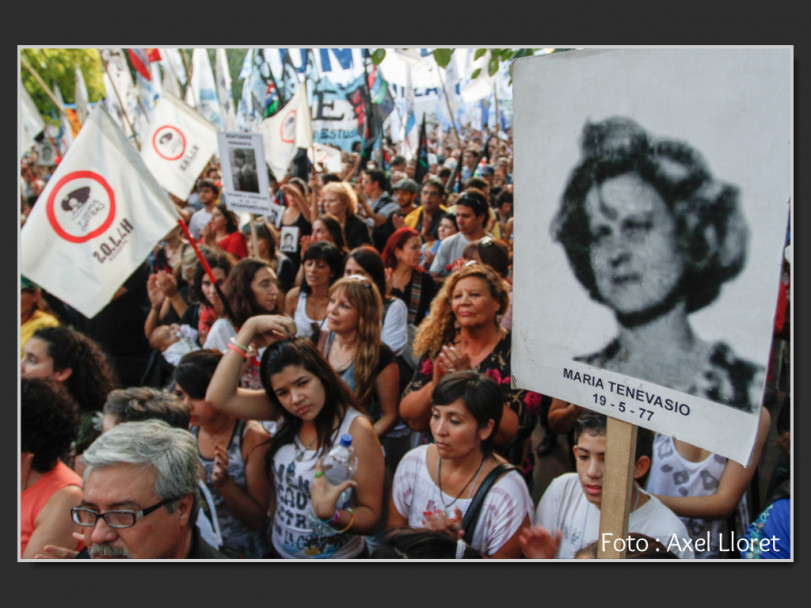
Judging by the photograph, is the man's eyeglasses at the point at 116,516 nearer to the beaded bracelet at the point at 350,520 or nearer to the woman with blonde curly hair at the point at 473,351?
the beaded bracelet at the point at 350,520

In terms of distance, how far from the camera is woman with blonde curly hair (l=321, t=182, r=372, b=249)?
6.64 m

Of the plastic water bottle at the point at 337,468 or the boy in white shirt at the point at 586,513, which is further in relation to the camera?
the plastic water bottle at the point at 337,468

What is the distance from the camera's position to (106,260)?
3.56 metres

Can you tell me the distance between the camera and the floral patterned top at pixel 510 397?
131 inches

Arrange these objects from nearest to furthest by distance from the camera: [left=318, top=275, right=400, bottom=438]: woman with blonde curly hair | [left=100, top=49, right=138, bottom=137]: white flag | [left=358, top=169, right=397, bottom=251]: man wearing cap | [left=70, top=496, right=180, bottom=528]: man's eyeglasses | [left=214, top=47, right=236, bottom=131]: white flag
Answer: [left=70, top=496, right=180, bottom=528]: man's eyeglasses < [left=318, top=275, right=400, bottom=438]: woman with blonde curly hair < [left=358, top=169, right=397, bottom=251]: man wearing cap < [left=214, top=47, right=236, bottom=131]: white flag < [left=100, top=49, right=138, bottom=137]: white flag

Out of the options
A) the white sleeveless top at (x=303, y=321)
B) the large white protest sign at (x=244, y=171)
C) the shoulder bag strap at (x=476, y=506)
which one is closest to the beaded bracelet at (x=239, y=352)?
the white sleeveless top at (x=303, y=321)

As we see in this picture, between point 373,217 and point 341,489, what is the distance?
5.33m

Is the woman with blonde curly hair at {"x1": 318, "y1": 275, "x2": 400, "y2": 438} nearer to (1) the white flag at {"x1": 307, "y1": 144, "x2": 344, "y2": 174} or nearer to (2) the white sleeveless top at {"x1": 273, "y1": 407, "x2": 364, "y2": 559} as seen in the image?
(2) the white sleeveless top at {"x1": 273, "y1": 407, "x2": 364, "y2": 559}

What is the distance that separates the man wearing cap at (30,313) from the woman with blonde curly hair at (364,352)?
5.63ft

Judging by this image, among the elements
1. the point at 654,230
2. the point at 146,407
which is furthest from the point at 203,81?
the point at 654,230

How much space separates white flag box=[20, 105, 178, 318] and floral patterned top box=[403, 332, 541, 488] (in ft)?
5.19

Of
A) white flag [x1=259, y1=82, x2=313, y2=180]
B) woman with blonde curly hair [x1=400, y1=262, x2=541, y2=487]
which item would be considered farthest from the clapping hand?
white flag [x1=259, y1=82, x2=313, y2=180]

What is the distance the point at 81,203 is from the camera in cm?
359

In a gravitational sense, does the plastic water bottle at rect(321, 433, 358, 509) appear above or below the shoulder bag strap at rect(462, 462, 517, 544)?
above
